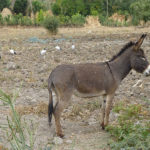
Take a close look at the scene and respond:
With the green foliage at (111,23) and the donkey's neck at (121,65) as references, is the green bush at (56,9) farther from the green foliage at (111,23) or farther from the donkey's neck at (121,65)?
the donkey's neck at (121,65)

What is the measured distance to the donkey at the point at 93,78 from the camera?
5371 mm

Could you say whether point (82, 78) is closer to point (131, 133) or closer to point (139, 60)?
point (139, 60)

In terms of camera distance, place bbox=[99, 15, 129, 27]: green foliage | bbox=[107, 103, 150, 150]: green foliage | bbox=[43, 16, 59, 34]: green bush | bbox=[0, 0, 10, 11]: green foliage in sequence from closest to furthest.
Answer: bbox=[107, 103, 150, 150]: green foliage → bbox=[43, 16, 59, 34]: green bush → bbox=[99, 15, 129, 27]: green foliage → bbox=[0, 0, 10, 11]: green foliage

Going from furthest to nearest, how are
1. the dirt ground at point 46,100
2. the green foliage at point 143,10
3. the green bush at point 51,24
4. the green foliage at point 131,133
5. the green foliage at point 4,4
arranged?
the green foliage at point 4,4 < the green foliage at point 143,10 < the green bush at point 51,24 < the dirt ground at point 46,100 < the green foliage at point 131,133

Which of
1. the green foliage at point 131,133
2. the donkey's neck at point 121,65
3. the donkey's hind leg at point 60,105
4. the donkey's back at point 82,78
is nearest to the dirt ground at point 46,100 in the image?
the donkey's hind leg at point 60,105

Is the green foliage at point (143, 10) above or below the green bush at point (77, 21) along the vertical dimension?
above

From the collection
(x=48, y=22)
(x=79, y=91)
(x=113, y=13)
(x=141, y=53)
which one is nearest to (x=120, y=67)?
(x=141, y=53)

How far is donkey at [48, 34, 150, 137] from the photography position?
17.6 feet

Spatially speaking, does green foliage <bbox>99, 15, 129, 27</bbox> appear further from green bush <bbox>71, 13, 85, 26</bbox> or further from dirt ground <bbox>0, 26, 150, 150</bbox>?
dirt ground <bbox>0, 26, 150, 150</bbox>

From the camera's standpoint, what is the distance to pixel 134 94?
7.77 m

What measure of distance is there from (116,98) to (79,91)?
216 centimetres

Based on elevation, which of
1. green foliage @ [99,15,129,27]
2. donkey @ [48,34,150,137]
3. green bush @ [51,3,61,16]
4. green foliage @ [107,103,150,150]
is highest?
donkey @ [48,34,150,137]

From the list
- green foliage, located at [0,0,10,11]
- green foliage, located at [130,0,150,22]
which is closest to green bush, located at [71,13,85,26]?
green foliage, located at [130,0,150,22]

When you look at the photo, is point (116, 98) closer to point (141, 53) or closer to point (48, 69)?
point (141, 53)
